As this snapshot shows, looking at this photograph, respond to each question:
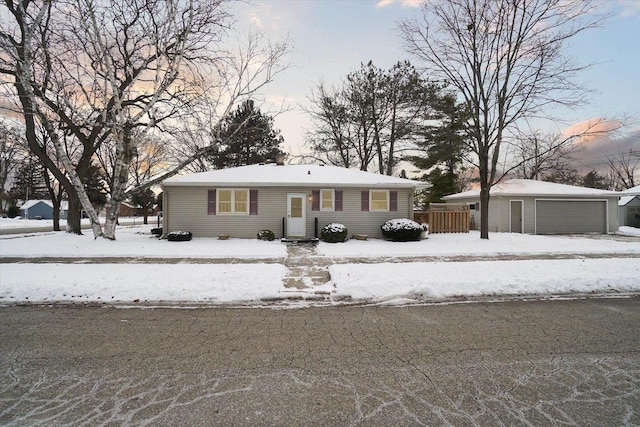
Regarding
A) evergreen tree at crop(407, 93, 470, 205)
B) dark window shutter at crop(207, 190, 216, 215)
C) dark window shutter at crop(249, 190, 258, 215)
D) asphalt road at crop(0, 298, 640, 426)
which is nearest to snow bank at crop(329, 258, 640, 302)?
asphalt road at crop(0, 298, 640, 426)

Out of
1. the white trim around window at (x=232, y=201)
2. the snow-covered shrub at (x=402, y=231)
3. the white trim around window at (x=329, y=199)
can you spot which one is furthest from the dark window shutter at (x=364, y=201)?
the white trim around window at (x=232, y=201)

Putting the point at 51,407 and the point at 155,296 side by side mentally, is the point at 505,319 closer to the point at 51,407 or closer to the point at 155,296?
the point at 51,407

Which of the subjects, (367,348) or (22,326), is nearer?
(367,348)

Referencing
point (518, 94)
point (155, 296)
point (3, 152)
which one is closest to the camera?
point (155, 296)

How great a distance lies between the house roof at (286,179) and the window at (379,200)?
1.48 ft

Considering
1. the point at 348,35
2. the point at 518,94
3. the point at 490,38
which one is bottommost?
the point at 518,94

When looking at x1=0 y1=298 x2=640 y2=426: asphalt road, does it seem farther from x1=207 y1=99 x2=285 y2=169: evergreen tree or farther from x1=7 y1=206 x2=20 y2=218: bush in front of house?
x1=7 y1=206 x2=20 y2=218: bush in front of house

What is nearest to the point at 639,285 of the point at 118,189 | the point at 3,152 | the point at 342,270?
the point at 342,270

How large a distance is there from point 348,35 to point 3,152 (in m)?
40.5

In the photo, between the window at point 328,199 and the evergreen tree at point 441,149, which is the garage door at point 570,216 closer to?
the evergreen tree at point 441,149

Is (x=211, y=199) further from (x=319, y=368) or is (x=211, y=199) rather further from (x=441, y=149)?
(x=441, y=149)

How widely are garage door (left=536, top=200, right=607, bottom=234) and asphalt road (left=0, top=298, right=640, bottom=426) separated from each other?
1770cm

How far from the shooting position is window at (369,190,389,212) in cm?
1608

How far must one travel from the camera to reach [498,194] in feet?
63.7
